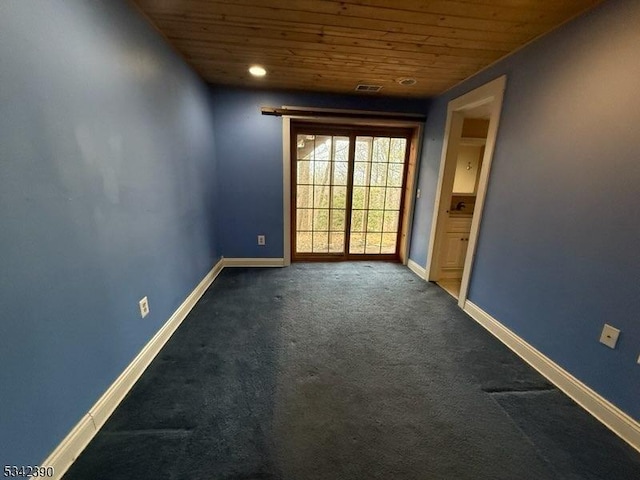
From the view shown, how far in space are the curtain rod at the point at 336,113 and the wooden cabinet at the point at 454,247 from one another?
143 cm

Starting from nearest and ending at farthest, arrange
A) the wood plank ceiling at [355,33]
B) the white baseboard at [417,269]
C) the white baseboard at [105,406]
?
the white baseboard at [105,406] < the wood plank ceiling at [355,33] < the white baseboard at [417,269]

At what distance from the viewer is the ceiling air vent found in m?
3.01

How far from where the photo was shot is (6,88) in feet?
3.04

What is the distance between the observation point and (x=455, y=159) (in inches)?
120

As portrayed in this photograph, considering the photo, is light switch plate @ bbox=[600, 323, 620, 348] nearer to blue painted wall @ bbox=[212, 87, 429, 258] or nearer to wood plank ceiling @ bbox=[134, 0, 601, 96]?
wood plank ceiling @ bbox=[134, 0, 601, 96]

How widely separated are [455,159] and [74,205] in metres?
3.32

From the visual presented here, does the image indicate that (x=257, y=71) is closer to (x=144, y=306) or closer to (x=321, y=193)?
(x=321, y=193)

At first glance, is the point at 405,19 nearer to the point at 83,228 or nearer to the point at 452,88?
the point at 452,88

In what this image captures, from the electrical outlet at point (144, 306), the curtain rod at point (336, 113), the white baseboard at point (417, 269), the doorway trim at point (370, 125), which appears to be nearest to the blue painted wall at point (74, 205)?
the electrical outlet at point (144, 306)

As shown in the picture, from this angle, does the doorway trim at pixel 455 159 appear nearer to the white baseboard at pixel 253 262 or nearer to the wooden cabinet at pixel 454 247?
the wooden cabinet at pixel 454 247

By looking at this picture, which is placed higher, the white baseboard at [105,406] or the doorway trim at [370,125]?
the doorway trim at [370,125]

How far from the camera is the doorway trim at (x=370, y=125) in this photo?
11.1 ft

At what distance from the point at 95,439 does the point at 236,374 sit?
0.72m

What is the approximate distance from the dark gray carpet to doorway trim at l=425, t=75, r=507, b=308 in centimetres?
77
